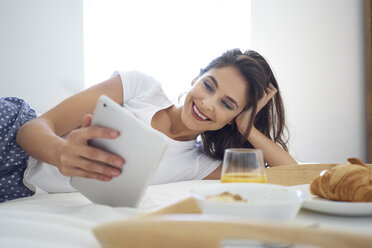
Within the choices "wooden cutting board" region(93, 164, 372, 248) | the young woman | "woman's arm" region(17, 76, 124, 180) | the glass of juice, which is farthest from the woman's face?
"wooden cutting board" region(93, 164, 372, 248)

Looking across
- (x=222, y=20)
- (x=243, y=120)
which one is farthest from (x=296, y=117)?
(x=243, y=120)

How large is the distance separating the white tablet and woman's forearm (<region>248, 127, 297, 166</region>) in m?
0.95

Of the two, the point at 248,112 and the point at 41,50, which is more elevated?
the point at 41,50

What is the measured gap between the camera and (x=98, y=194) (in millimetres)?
780

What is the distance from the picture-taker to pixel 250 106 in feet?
5.07

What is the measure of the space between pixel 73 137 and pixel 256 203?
0.41 meters

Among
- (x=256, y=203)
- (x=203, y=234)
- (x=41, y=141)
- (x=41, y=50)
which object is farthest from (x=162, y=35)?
(x=203, y=234)

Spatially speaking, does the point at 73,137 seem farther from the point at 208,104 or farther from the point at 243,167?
the point at 208,104

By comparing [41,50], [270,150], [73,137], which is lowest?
[270,150]

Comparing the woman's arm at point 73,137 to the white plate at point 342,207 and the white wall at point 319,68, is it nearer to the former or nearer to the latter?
the white plate at point 342,207

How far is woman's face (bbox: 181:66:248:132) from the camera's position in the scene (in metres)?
1.44

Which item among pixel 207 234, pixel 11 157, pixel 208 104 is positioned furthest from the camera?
pixel 208 104

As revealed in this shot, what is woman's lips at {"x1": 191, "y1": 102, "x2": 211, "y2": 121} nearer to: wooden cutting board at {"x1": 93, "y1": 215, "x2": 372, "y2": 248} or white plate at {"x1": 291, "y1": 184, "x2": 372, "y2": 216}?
white plate at {"x1": 291, "y1": 184, "x2": 372, "y2": 216}

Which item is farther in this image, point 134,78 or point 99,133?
point 134,78
